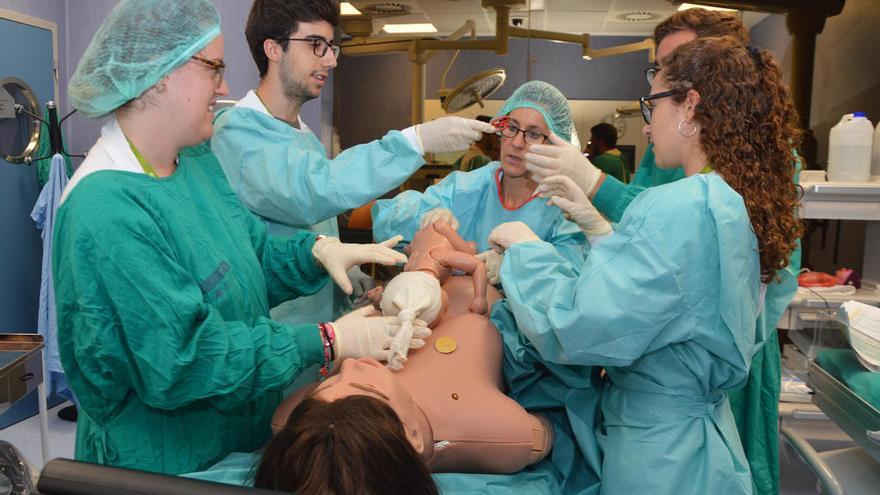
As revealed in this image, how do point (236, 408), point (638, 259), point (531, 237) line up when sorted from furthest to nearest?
point (531, 237) → point (236, 408) → point (638, 259)

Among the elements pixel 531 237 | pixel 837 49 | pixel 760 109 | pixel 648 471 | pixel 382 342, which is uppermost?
pixel 837 49

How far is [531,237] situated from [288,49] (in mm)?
1071

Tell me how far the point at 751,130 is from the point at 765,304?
0.49 meters

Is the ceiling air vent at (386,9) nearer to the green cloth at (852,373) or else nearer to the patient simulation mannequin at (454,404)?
the patient simulation mannequin at (454,404)

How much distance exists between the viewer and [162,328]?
1256 millimetres

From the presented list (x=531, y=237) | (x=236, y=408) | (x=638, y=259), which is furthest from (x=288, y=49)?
(x=638, y=259)

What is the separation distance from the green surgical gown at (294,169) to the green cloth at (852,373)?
1325 mm

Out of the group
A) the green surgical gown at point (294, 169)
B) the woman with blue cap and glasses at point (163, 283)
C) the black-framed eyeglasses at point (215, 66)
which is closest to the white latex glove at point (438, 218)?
the green surgical gown at point (294, 169)

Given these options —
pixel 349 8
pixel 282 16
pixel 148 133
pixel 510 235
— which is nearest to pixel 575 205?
pixel 510 235

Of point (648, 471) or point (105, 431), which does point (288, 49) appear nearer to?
point (105, 431)

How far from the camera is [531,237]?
1.84 m

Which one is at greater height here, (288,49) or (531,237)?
(288,49)

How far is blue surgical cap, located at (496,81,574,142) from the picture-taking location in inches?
90.3

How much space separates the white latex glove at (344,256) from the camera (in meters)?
1.87
